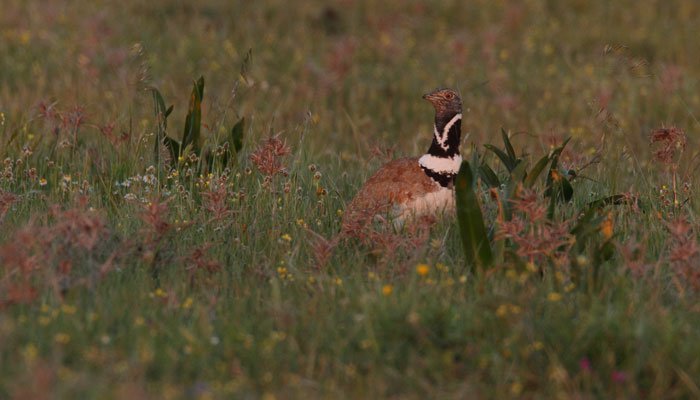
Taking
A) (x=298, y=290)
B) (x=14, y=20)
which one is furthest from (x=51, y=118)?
(x=14, y=20)

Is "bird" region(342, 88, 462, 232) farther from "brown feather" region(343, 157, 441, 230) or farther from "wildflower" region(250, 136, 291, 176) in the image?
"wildflower" region(250, 136, 291, 176)

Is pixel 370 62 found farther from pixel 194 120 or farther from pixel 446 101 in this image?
pixel 446 101

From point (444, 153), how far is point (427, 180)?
170 mm

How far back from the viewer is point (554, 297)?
13.9 feet

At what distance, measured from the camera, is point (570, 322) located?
164 inches

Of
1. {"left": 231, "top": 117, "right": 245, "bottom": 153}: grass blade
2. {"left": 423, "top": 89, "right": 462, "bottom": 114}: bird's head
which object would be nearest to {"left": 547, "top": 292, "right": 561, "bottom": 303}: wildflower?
{"left": 423, "top": 89, "right": 462, "bottom": 114}: bird's head

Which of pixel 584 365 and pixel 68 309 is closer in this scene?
pixel 584 365

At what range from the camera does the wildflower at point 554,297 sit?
14.0 feet

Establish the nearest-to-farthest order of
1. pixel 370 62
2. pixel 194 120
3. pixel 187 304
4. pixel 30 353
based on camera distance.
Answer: pixel 30 353 < pixel 187 304 < pixel 194 120 < pixel 370 62

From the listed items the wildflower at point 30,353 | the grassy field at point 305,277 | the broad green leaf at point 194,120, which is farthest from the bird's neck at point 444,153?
the wildflower at point 30,353

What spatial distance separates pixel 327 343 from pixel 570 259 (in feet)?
4.07

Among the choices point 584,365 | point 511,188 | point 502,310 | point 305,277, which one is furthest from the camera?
point 511,188

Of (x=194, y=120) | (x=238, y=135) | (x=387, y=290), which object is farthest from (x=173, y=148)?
(x=387, y=290)

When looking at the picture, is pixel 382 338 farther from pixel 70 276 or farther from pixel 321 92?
pixel 321 92
